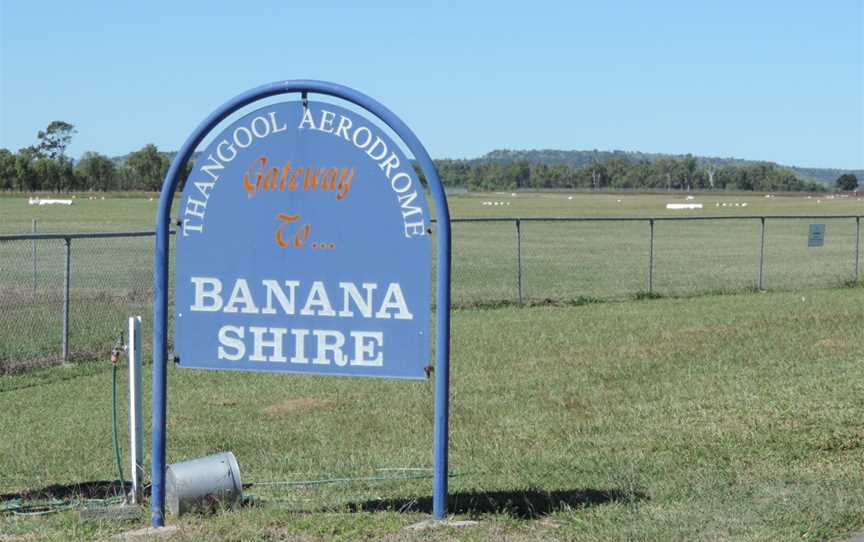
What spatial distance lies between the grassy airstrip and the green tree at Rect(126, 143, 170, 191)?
12482 cm

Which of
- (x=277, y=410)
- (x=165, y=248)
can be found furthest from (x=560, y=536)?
(x=277, y=410)

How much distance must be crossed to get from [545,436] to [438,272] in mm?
3639

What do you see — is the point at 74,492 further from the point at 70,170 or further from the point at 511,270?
the point at 70,170

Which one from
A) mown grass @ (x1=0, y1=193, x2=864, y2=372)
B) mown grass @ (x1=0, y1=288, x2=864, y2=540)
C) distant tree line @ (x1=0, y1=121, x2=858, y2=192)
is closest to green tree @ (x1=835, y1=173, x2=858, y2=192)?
distant tree line @ (x1=0, y1=121, x2=858, y2=192)

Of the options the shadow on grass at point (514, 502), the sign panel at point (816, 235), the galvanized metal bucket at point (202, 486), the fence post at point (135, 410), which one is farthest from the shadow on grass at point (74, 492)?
the sign panel at point (816, 235)

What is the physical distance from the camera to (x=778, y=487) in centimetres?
688

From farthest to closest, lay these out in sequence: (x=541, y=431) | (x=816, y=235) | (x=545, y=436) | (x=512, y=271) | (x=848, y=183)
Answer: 1. (x=848, y=183)
2. (x=512, y=271)
3. (x=816, y=235)
4. (x=541, y=431)
5. (x=545, y=436)

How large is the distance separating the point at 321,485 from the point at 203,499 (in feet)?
4.26

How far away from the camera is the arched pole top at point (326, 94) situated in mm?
5820

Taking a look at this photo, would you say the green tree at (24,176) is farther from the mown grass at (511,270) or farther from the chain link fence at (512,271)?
the chain link fence at (512,271)

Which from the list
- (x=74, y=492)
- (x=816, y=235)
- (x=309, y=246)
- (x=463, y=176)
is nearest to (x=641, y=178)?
(x=463, y=176)

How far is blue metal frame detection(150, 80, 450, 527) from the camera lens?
5832 mm

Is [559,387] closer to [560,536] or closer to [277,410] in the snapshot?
[277,410]

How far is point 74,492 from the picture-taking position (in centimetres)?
759
